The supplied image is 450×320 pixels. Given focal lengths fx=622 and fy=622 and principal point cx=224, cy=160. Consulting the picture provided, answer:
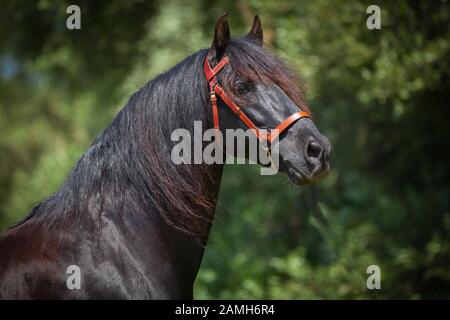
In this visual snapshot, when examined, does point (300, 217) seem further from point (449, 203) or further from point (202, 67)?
point (202, 67)

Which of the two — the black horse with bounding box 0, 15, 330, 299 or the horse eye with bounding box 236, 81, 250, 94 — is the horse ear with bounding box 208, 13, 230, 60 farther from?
the horse eye with bounding box 236, 81, 250, 94

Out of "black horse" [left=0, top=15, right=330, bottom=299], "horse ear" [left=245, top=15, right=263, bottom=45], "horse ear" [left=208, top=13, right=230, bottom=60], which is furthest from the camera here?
"horse ear" [left=245, top=15, right=263, bottom=45]

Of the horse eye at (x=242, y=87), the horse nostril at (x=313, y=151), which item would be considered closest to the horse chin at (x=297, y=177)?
the horse nostril at (x=313, y=151)

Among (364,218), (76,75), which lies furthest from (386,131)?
(76,75)

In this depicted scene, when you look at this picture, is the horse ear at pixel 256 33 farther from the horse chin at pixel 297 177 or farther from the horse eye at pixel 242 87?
the horse chin at pixel 297 177

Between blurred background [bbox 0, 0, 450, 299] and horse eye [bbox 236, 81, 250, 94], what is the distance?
3.80 meters

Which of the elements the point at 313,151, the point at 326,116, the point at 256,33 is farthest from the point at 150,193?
the point at 326,116

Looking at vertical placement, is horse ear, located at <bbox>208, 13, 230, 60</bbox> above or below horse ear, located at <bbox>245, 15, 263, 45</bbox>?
below

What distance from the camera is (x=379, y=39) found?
7.72 m

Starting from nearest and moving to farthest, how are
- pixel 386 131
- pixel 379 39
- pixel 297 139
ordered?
pixel 297 139 < pixel 379 39 < pixel 386 131

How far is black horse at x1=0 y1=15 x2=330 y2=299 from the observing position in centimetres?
301

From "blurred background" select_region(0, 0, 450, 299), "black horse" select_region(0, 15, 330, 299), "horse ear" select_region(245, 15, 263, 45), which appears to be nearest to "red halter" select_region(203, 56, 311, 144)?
"black horse" select_region(0, 15, 330, 299)

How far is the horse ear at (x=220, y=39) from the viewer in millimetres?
3357
